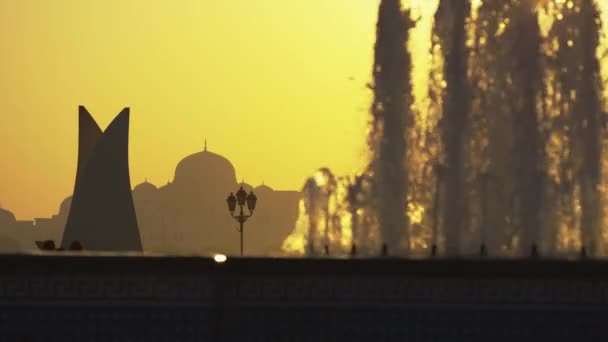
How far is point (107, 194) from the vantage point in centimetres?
6600

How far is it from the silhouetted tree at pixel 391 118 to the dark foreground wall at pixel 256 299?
49.0ft

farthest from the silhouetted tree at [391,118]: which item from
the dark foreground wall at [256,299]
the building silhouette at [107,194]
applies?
the building silhouette at [107,194]

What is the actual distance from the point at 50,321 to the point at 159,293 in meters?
1.06

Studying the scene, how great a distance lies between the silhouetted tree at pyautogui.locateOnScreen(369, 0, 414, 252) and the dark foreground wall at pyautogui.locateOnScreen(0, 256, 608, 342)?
14925 mm

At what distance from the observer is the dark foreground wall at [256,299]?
758 inches

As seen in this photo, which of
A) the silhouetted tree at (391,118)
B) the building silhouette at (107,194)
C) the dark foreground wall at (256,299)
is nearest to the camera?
the dark foreground wall at (256,299)

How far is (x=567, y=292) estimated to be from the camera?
19500mm

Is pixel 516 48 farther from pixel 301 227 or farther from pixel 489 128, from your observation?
pixel 301 227

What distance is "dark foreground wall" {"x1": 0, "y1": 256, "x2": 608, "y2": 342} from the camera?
19.3 meters

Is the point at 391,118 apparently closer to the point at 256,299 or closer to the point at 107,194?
the point at 256,299

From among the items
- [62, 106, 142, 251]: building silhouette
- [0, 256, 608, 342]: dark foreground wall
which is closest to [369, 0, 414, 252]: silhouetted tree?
[0, 256, 608, 342]: dark foreground wall

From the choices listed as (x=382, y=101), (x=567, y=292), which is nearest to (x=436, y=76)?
(x=382, y=101)

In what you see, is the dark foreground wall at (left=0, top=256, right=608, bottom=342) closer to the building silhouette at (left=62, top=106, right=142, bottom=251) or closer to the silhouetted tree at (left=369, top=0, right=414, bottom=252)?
the silhouetted tree at (left=369, top=0, right=414, bottom=252)

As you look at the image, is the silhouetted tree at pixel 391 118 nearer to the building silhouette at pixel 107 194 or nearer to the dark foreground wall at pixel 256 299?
the dark foreground wall at pixel 256 299
